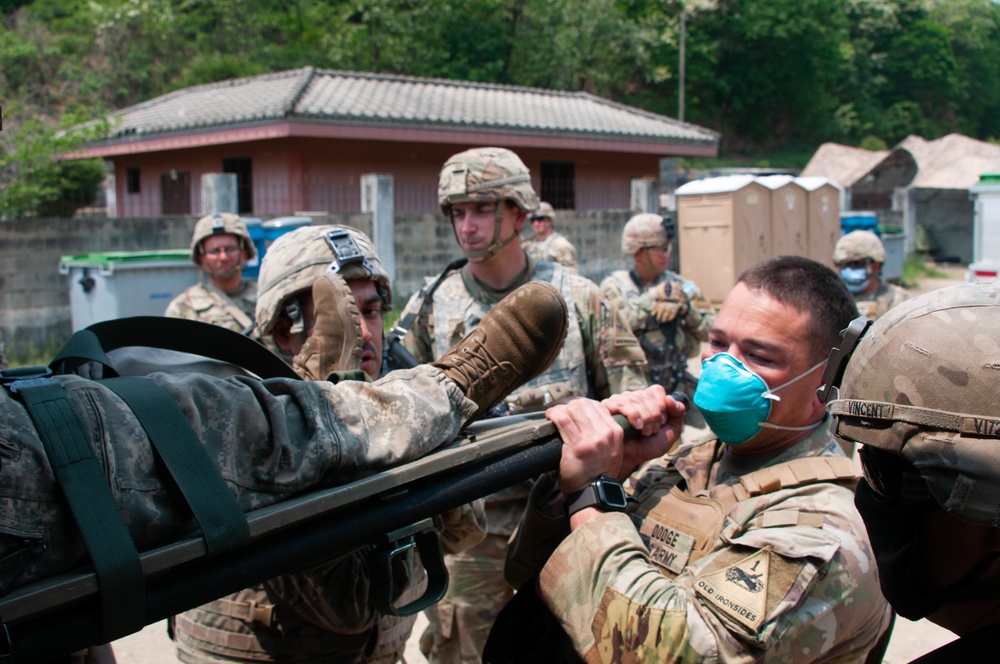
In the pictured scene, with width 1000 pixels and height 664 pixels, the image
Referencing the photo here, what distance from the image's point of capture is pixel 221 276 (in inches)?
242

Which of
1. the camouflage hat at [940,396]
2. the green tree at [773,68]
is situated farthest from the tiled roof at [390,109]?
the green tree at [773,68]

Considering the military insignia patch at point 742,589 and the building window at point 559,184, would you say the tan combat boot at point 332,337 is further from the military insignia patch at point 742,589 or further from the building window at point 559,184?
the building window at point 559,184

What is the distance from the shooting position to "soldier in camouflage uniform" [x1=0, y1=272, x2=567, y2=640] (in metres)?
1.23

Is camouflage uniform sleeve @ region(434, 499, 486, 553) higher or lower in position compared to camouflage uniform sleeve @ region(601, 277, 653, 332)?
lower

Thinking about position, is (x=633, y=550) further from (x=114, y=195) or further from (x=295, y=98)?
(x=114, y=195)

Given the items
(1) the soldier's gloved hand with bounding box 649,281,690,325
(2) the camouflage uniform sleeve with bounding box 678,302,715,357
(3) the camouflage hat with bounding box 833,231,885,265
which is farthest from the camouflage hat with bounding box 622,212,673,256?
(3) the camouflage hat with bounding box 833,231,885,265

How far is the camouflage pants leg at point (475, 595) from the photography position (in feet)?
10.7

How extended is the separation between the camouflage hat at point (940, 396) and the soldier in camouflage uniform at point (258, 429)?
2.33 feet

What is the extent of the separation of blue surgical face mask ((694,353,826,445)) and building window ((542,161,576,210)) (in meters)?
16.5

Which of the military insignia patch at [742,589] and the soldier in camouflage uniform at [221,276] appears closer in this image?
the military insignia patch at [742,589]

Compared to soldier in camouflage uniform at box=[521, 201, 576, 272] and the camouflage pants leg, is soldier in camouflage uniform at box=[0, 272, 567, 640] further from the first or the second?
soldier in camouflage uniform at box=[521, 201, 576, 272]

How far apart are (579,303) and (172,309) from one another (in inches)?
128

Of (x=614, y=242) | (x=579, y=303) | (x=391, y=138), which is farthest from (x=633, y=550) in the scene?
(x=391, y=138)

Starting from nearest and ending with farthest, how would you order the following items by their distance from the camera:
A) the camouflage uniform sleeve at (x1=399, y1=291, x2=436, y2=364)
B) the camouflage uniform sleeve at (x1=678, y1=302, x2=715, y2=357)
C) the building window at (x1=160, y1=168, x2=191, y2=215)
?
the camouflage uniform sleeve at (x1=399, y1=291, x2=436, y2=364) → the camouflage uniform sleeve at (x1=678, y1=302, x2=715, y2=357) → the building window at (x1=160, y1=168, x2=191, y2=215)
